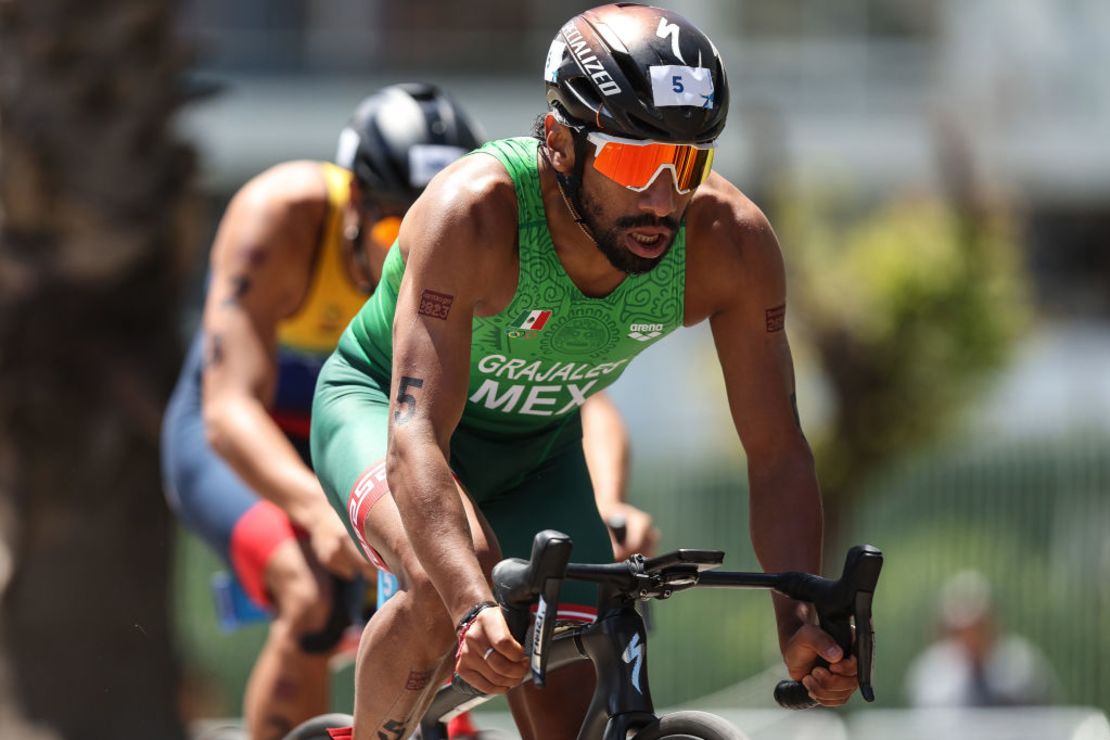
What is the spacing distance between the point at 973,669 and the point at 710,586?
8.65m

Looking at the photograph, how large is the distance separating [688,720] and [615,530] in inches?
58.2

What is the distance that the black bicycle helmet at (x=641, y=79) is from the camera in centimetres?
382

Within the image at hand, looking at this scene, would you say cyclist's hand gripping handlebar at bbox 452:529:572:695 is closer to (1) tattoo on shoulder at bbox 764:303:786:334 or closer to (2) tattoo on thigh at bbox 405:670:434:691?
(2) tattoo on thigh at bbox 405:670:434:691

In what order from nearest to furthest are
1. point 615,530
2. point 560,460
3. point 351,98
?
1. point 560,460
2. point 615,530
3. point 351,98

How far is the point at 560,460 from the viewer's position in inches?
184

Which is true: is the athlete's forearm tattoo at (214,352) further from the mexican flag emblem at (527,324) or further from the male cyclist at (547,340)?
the mexican flag emblem at (527,324)

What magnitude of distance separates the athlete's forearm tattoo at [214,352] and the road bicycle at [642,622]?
217 centimetres

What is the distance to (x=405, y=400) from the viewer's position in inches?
150

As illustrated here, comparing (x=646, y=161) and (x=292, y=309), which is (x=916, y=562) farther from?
(x=646, y=161)

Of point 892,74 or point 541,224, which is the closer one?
point 541,224

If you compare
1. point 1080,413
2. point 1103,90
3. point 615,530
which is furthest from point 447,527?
point 1103,90

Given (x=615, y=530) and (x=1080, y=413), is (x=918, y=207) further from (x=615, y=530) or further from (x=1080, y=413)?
(x=615, y=530)

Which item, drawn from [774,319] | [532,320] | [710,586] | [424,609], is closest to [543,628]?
[710,586]

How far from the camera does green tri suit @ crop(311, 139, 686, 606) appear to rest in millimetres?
4086
